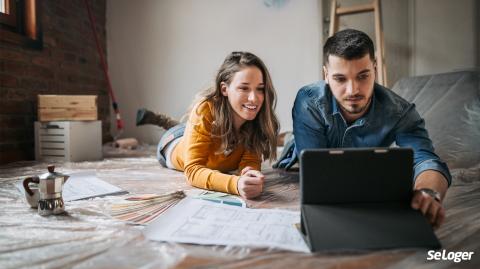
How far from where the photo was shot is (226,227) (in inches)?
28.0

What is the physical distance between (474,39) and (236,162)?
1730mm

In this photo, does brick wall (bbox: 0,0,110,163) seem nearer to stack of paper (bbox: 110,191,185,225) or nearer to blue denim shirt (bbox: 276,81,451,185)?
stack of paper (bbox: 110,191,185,225)

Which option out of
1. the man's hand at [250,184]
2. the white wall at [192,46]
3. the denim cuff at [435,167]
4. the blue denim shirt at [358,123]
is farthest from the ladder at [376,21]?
the man's hand at [250,184]

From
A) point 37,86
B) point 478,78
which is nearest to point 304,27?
point 478,78

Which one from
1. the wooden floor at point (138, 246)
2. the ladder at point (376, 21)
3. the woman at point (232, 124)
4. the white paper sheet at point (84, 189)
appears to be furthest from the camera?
the ladder at point (376, 21)

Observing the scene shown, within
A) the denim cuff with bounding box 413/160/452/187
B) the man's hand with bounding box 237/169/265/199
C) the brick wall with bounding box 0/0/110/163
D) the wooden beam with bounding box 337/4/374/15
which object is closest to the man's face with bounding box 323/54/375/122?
the denim cuff with bounding box 413/160/452/187

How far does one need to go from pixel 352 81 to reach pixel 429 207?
1.44ft

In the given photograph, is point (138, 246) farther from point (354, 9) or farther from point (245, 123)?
point (354, 9)

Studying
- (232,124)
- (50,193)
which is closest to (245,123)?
(232,124)

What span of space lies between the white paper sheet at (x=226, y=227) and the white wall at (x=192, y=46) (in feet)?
6.19

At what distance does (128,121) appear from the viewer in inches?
114

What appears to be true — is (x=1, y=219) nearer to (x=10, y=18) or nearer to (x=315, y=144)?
(x=315, y=144)

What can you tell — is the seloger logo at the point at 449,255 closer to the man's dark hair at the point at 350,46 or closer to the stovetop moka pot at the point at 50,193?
the man's dark hair at the point at 350,46

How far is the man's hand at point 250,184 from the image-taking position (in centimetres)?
96
